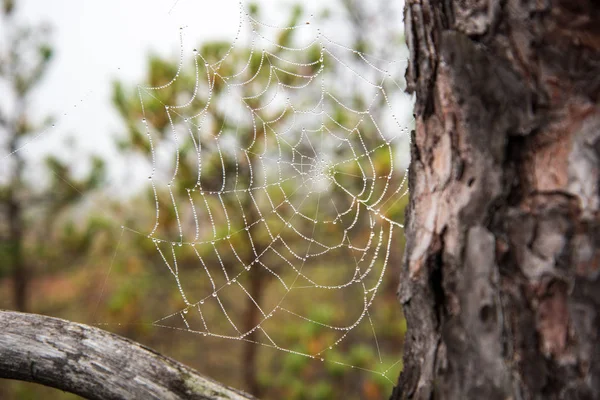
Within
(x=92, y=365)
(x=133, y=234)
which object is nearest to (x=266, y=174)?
(x=133, y=234)

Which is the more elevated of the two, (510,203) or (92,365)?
(510,203)

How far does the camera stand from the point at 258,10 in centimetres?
403

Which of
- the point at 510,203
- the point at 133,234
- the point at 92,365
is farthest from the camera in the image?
the point at 133,234

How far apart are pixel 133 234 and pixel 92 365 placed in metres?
3.75

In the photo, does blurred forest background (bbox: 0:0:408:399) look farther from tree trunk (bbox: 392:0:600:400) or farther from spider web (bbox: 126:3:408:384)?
tree trunk (bbox: 392:0:600:400)

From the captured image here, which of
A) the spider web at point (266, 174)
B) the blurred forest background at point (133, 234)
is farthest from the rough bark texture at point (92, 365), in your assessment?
the blurred forest background at point (133, 234)

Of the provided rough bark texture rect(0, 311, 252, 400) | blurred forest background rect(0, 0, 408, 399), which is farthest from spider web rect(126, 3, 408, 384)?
rough bark texture rect(0, 311, 252, 400)

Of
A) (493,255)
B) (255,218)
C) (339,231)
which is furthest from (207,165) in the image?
(493,255)

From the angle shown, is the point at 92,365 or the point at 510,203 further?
the point at 92,365

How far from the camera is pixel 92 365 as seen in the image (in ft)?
4.38

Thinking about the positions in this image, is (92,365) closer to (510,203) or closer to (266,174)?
(510,203)

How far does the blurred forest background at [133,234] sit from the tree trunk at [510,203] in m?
3.01

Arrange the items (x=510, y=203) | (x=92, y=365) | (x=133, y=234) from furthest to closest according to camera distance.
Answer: (x=133, y=234) → (x=92, y=365) → (x=510, y=203)

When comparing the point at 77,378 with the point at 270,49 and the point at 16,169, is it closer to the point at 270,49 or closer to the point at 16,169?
the point at 270,49
